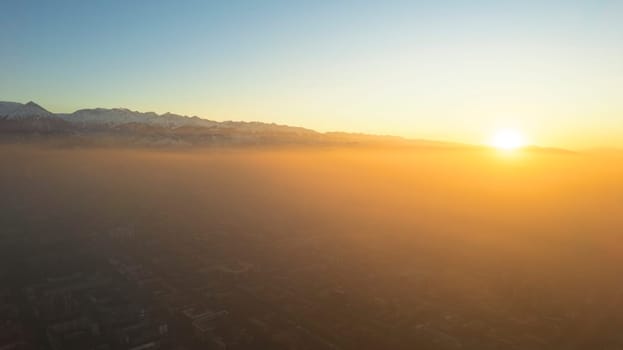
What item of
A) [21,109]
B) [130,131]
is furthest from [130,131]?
[21,109]

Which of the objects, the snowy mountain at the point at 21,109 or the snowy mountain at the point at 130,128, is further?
the snowy mountain at the point at 21,109

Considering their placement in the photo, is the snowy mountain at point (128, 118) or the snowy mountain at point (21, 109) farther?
the snowy mountain at point (128, 118)

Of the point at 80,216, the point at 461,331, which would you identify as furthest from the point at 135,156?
the point at 461,331

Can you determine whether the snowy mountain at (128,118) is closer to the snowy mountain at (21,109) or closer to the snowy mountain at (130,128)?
the snowy mountain at (130,128)

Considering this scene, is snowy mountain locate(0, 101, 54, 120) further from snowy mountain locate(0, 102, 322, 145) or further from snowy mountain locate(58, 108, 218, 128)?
snowy mountain locate(58, 108, 218, 128)

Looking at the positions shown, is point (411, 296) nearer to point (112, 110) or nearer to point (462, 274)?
point (462, 274)

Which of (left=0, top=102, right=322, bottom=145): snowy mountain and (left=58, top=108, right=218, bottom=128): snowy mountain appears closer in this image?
(left=0, top=102, right=322, bottom=145): snowy mountain

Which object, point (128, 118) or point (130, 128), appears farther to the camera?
point (128, 118)

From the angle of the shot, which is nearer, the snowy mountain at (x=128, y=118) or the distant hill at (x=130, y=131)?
the distant hill at (x=130, y=131)

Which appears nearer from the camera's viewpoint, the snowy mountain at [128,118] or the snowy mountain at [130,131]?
the snowy mountain at [130,131]

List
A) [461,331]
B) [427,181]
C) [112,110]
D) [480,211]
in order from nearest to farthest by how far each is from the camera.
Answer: [461,331] → [480,211] → [427,181] → [112,110]

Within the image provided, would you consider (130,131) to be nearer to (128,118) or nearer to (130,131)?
(130,131)
